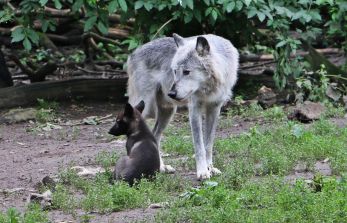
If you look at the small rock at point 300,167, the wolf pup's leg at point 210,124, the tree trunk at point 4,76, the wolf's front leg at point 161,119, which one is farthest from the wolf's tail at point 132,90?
the tree trunk at point 4,76

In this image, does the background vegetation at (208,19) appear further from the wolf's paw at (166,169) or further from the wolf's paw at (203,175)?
the wolf's paw at (203,175)

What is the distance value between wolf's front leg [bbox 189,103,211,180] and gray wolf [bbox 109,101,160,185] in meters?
0.57

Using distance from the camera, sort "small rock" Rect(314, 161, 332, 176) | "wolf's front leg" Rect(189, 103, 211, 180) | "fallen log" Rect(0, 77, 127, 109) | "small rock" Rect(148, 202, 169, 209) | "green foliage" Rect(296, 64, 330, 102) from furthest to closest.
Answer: "fallen log" Rect(0, 77, 127, 109)
"green foliage" Rect(296, 64, 330, 102)
"wolf's front leg" Rect(189, 103, 211, 180)
"small rock" Rect(314, 161, 332, 176)
"small rock" Rect(148, 202, 169, 209)

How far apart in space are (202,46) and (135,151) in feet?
4.64

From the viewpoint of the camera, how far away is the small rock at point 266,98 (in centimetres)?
1246

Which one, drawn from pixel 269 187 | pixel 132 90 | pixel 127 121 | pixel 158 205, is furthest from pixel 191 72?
pixel 158 205

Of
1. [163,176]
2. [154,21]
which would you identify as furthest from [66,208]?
[154,21]

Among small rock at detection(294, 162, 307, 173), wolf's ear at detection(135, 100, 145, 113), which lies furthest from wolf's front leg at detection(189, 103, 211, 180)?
Answer: small rock at detection(294, 162, 307, 173)

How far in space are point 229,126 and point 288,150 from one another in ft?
8.85

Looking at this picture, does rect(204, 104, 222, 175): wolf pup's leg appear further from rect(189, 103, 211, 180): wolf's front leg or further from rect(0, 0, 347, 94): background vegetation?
rect(0, 0, 347, 94): background vegetation

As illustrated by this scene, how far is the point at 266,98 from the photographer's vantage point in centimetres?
1259

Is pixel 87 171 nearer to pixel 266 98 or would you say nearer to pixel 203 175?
pixel 203 175

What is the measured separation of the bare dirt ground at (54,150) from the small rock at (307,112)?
0.38m

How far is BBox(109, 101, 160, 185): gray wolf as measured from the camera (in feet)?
24.3
